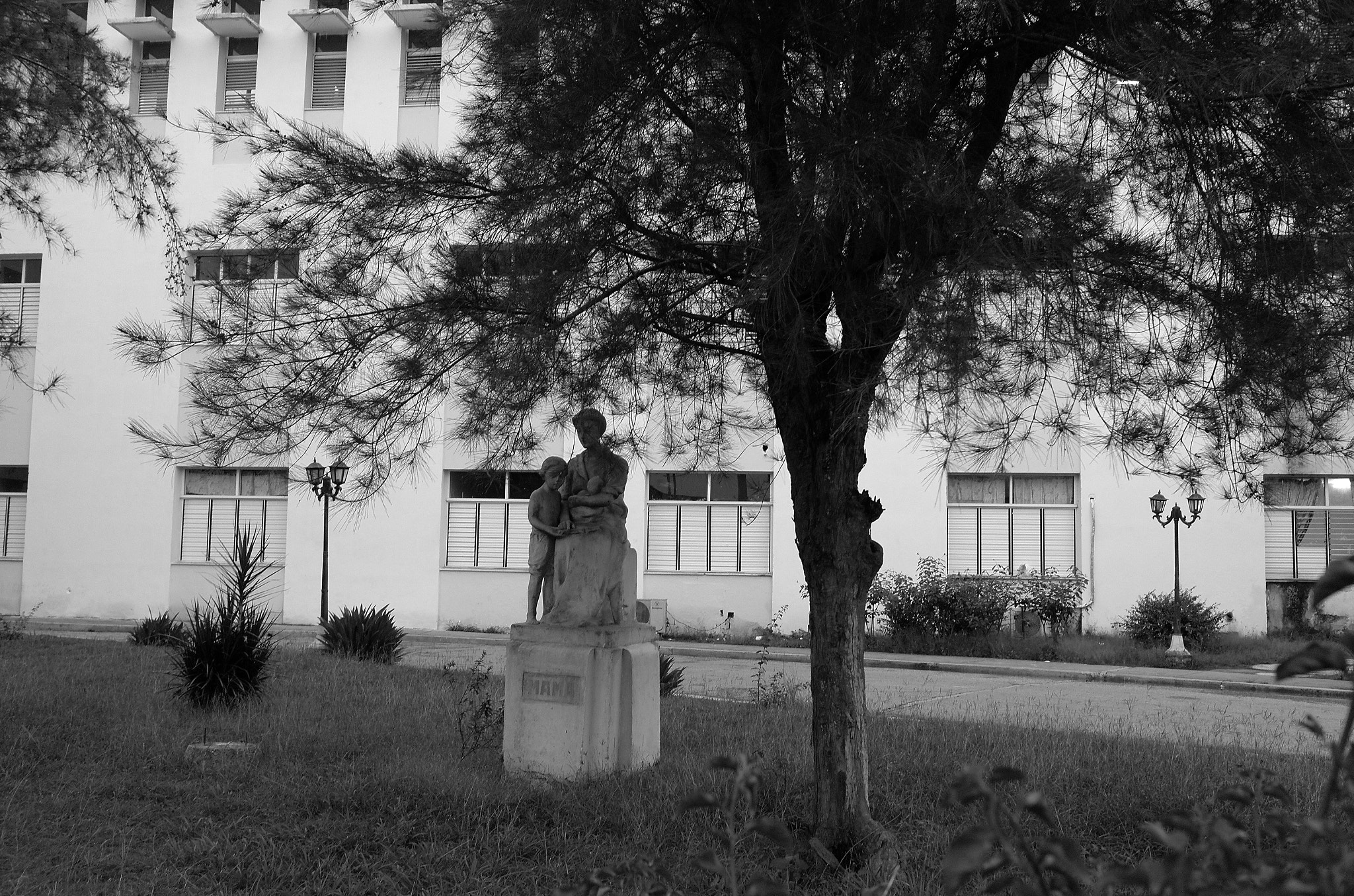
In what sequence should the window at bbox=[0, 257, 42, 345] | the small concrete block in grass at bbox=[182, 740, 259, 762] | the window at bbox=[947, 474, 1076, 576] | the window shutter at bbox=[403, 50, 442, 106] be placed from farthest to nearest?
the window at bbox=[0, 257, 42, 345]
the window at bbox=[947, 474, 1076, 576]
the small concrete block in grass at bbox=[182, 740, 259, 762]
the window shutter at bbox=[403, 50, 442, 106]

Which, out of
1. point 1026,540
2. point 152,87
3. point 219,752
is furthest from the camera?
point 152,87

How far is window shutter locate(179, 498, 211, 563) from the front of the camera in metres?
23.4

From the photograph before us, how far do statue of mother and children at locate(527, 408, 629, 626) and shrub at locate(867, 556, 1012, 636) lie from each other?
13.0 m

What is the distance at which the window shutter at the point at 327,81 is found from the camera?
23.3m

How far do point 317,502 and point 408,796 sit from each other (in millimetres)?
17797

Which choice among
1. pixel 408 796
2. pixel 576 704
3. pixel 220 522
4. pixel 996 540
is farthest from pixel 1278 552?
pixel 220 522

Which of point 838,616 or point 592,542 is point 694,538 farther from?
point 838,616

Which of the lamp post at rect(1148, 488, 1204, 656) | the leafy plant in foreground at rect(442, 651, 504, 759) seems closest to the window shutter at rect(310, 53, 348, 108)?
the lamp post at rect(1148, 488, 1204, 656)

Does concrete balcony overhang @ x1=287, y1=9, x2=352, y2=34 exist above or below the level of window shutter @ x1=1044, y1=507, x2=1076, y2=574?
above

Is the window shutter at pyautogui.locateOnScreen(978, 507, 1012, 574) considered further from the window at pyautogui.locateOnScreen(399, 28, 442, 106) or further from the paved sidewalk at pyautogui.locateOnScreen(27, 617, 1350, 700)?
the window at pyautogui.locateOnScreen(399, 28, 442, 106)

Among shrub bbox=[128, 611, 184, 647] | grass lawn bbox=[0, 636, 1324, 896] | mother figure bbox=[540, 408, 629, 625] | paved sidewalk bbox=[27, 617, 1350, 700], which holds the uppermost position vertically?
mother figure bbox=[540, 408, 629, 625]

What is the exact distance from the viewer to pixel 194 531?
77.2 ft

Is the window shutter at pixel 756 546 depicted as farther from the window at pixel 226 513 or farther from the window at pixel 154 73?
the window at pixel 154 73

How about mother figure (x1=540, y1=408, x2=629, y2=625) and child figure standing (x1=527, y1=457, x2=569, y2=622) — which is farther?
child figure standing (x1=527, y1=457, x2=569, y2=622)
